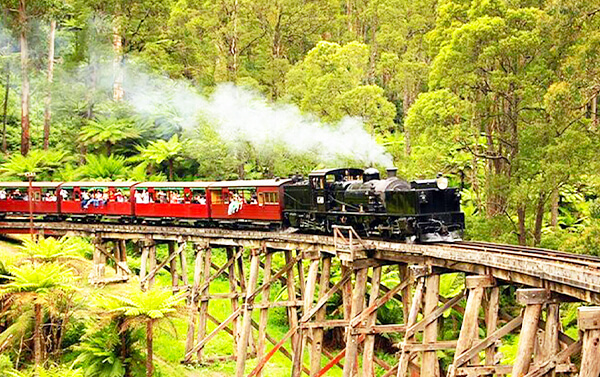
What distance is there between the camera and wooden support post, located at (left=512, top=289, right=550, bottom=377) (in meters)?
11.7

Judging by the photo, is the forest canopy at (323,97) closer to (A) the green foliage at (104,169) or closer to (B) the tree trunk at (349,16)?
(A) the green foliage at (104,169)

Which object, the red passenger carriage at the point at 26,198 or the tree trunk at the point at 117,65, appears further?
the tree trunk at the point at 117,65

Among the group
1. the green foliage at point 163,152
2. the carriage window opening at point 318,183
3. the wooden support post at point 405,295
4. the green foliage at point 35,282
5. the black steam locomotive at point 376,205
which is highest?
the green foliage at point 163,152

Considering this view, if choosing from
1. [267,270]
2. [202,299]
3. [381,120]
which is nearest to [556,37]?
[381,120]

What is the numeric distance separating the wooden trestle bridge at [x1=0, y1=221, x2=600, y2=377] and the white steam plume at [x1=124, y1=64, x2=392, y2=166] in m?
4.95

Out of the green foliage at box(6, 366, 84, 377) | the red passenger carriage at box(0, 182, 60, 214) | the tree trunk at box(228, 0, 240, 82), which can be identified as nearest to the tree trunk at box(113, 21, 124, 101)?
the tree trunk at box(228, 0, 240, 82)

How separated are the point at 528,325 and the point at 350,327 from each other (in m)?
5.93

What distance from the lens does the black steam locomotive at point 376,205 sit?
1773 centimetres

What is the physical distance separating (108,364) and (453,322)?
11.5 meters

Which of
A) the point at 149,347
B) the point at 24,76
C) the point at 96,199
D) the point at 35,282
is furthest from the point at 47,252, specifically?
the point at 24,76

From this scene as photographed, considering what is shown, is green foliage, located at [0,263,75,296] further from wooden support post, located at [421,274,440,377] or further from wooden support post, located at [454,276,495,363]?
wooden support post, located at [454,276,495,363]

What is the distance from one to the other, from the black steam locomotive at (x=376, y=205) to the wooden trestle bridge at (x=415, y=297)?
0.68 m

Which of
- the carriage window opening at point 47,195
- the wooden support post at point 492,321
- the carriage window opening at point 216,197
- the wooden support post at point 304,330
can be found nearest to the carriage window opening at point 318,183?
the wooden support post at point 304,330

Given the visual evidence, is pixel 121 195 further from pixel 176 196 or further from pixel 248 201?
pixel 248 201
